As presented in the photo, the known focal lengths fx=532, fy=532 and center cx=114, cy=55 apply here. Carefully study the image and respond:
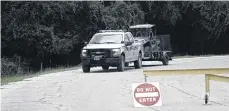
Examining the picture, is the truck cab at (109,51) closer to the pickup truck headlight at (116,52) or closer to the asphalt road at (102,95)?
the pickup truck headlight at (116,52)

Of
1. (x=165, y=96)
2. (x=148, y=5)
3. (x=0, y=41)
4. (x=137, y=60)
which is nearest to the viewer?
(x=165, y=96)

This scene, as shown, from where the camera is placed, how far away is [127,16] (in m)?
43.5

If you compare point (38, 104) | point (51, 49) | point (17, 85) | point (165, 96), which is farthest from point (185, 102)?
point (51, 49)

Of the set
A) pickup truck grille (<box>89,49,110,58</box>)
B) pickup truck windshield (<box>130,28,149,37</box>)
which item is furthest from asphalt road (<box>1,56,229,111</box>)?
pickup truck windshield (<box>130,28,149,37</box>)

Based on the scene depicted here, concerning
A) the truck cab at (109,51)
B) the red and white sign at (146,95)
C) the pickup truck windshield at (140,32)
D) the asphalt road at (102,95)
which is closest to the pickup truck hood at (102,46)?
the truck cab at (109,51)

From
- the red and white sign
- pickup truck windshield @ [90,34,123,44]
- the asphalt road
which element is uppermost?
pickup truck windshield @ [90,34,123,44]

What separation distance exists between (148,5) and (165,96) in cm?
3222

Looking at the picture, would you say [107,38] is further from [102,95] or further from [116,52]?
[102,95]

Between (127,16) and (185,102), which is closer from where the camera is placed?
(185,102)

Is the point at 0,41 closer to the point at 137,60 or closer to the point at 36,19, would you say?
the point at 36,19

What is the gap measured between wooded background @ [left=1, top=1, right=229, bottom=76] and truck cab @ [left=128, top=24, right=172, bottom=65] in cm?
918

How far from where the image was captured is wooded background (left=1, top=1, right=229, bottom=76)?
3916cm

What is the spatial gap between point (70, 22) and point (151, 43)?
12172mm

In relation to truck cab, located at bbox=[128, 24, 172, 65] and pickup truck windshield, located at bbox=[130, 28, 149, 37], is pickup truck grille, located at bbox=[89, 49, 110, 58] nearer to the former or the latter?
truck cab, located at bbox=[128, 24, 172, 65]
